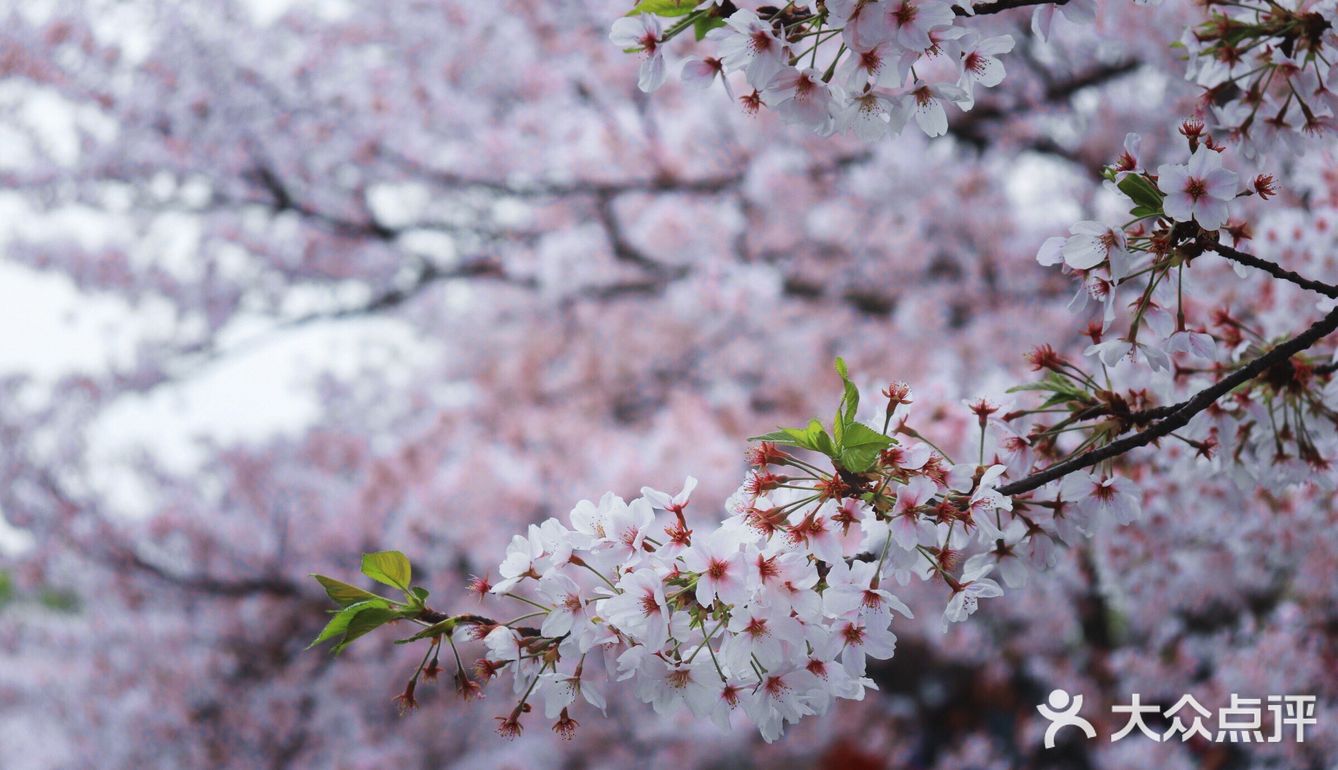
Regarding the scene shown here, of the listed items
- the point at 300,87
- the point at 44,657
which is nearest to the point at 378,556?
A: the point at 300,87

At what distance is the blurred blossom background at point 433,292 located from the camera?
5730mm

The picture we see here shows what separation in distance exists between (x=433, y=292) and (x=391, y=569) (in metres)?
6.59

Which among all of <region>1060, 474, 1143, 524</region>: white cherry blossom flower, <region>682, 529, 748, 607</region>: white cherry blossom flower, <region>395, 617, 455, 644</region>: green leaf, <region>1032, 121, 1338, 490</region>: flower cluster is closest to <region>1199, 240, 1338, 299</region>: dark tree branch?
<region>1032, 121, 1338, 490</region>: flower cluster

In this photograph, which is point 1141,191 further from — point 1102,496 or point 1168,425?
point 1102,496

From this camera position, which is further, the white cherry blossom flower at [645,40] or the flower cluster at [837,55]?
the white cherry blossom flower at [645,40]

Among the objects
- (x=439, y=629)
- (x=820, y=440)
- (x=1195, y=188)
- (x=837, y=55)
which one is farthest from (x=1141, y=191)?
(x=439, y=629)

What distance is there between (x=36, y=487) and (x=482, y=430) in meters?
2.77

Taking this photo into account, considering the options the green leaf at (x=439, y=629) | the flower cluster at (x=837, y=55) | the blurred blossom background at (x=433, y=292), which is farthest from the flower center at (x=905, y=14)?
the blurred blossom background at (x=433, y=292)

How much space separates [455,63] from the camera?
6492 mm

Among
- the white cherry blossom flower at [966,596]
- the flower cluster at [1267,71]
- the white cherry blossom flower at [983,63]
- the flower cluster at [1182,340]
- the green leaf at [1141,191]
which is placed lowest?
the white cherry blossom flower at [966,596]

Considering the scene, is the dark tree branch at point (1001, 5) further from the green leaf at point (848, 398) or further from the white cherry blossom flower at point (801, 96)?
the green leaf at point (848, 398)

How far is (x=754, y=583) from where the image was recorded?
1208 millimetres

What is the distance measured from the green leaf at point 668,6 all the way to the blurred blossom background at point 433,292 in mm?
3919

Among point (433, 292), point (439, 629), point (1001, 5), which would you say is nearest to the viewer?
point (439, 629)
